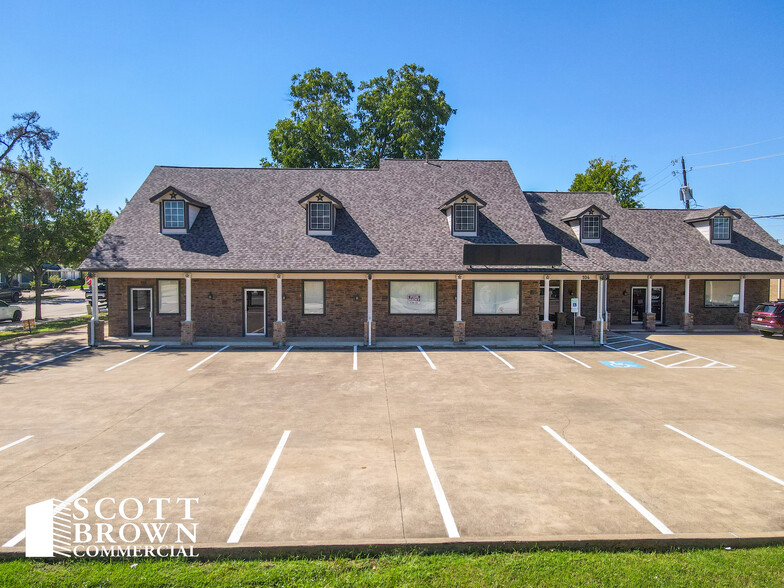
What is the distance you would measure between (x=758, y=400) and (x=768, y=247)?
63.7 feet

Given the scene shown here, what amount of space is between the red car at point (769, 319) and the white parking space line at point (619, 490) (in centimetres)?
1909

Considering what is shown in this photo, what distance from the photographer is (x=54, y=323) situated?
27.0 meters

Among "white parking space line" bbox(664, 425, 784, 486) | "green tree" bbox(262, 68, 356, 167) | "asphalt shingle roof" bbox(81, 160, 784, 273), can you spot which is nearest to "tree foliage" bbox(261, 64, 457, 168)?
"green tree" bbox(262, 68, 356, 167)

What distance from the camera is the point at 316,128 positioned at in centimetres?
3728

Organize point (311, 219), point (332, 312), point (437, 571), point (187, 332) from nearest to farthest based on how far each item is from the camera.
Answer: point (437, 571), point (187, 332), point (332, 312), point (311, 219)

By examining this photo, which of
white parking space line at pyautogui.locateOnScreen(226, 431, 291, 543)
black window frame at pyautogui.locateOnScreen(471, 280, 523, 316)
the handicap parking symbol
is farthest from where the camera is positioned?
black window frame at pyautogui.locateOnScreen(471, 280, 523, 316)

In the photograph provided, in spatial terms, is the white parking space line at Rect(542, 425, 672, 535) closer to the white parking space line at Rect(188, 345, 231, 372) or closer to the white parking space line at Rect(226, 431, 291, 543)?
the white parking space line at Rect(226, 431, 291, 543)

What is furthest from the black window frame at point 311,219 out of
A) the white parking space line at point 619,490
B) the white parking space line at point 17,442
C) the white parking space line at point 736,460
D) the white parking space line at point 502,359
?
the white parking space line at point 736,460

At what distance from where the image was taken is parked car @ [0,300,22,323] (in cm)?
2829

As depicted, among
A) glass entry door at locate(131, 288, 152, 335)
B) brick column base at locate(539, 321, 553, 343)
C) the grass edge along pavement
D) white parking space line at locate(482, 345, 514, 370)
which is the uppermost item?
glass entry door at locate(131, 288, 152, 335)

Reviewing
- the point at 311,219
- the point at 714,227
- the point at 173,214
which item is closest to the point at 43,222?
the point at 173,214

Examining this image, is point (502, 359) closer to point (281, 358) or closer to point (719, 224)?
point (281, 358)

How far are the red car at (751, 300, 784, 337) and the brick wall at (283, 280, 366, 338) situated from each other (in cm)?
1865

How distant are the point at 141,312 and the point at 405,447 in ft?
55.8
